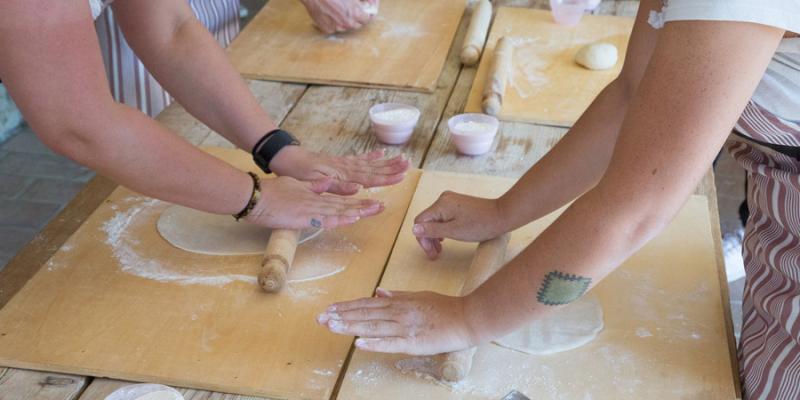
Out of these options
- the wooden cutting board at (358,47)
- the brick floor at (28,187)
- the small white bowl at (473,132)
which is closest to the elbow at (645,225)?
the small white bowl at (473,132)

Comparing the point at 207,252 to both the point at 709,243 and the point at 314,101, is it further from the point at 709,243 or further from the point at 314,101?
the point at 709,243

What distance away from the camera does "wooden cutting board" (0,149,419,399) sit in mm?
1446

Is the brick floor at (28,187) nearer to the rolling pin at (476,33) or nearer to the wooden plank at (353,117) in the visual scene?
the wooden plank at (353,117)

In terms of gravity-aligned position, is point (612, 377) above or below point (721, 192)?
above

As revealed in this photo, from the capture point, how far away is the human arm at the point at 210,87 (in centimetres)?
200

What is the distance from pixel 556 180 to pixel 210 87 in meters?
0.87

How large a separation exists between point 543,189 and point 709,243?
38 cm

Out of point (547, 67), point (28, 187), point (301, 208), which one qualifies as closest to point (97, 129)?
point (301, 208)

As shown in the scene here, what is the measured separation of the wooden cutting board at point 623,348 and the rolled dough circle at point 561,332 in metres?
0.01

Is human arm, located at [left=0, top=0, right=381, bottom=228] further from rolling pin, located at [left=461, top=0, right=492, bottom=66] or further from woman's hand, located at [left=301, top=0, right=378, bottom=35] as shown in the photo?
woman's hand, located at [left=301, top=0, right=378, bottom=35]

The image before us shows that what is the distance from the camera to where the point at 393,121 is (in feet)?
7.20

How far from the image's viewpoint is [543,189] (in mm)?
1706

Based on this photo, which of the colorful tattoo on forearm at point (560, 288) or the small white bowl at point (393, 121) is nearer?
the colorful tattoo on forearm at point (560, 288)

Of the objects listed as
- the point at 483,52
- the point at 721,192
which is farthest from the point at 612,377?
the point at 721,192
